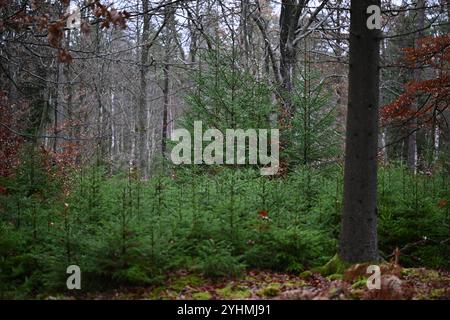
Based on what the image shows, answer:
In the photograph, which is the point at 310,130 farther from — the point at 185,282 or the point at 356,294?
the point at 185,282

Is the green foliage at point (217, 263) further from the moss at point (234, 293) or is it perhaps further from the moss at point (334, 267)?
the moss at point (334, 267)

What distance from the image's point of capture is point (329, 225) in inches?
293

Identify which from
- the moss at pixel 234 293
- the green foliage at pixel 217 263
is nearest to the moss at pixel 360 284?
the moss at pixel 234 293

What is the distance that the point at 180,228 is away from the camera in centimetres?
642

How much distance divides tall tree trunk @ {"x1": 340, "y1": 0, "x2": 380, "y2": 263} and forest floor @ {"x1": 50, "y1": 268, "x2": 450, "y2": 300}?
1.92 ft

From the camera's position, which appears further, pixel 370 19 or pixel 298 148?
pixel 298 148

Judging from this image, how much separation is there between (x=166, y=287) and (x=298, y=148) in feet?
21.3

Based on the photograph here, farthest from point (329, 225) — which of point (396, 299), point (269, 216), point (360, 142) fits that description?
point (396, 299)

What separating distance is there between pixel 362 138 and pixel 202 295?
9.65 feet

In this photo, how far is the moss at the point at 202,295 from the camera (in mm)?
5059

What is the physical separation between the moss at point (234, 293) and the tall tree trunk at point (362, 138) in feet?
5.37

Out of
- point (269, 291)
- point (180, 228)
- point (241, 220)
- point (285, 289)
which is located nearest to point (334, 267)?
point (285, 289)

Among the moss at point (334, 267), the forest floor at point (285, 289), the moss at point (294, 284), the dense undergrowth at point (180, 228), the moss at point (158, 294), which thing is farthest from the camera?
the moss at point (334, 267)
